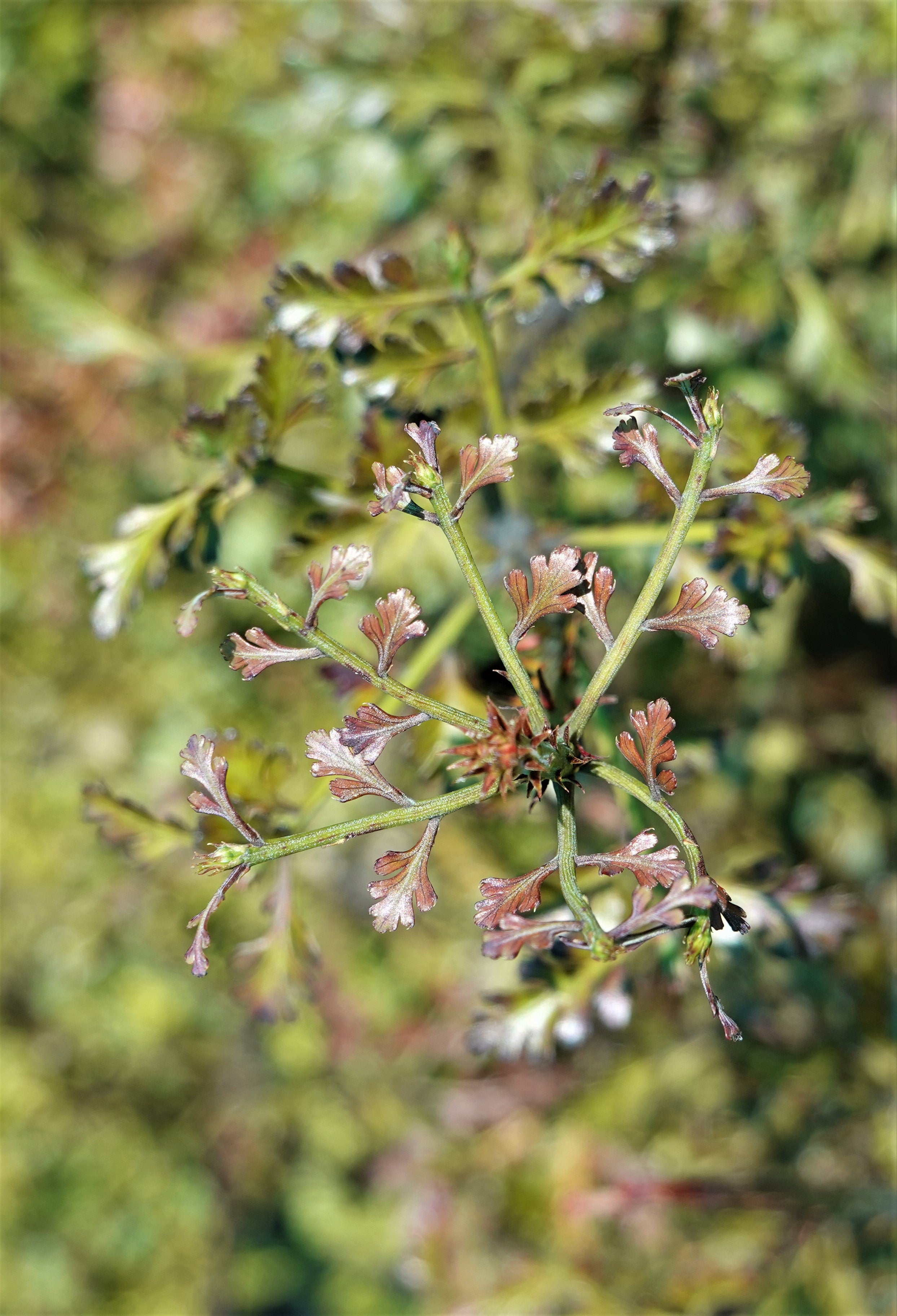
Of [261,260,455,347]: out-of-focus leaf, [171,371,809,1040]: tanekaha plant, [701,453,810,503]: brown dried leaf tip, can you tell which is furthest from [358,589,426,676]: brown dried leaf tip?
[261,260,455,347]: out-of-focus leaf

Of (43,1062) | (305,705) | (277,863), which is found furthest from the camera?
(43,1062)

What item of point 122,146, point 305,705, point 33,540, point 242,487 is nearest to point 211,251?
point 122,146

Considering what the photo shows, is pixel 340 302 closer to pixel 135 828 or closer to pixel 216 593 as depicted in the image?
pixel 216 593

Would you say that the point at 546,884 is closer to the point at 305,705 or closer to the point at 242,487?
the point at 242,487

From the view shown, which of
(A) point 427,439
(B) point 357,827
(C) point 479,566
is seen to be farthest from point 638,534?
(B) point 357,827

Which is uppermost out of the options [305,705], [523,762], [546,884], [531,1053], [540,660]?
[523,762]

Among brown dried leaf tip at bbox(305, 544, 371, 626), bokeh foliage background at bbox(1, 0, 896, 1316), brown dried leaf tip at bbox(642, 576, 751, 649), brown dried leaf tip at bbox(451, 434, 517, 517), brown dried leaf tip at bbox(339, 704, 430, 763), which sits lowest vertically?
bokeh foliage background at bbox(1, 0, 896, 1316)

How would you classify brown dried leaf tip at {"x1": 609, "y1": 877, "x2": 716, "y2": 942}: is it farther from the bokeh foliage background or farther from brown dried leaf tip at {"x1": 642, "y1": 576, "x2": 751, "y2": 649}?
the bokeh foliage background
